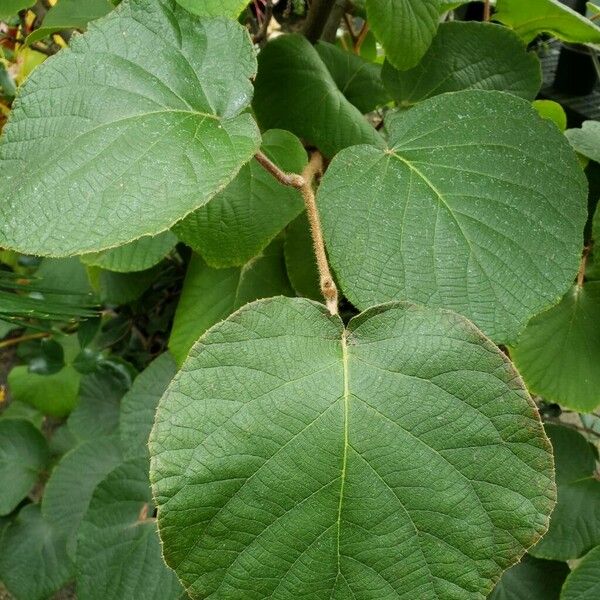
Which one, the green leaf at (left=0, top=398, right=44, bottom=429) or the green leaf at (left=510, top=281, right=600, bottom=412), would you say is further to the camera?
the green leaf at (left=0, top=398, right=44, bottom=429)

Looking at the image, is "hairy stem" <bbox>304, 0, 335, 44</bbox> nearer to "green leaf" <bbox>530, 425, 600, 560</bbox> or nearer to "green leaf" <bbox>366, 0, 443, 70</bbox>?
"green leaf" <bbox>366, 0, 443, 70</bbox>

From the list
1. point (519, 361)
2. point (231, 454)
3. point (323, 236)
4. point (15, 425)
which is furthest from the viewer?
point (15, 425)

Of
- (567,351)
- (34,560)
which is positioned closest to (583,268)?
(567,351)

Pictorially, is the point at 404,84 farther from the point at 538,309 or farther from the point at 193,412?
the point at 193,412

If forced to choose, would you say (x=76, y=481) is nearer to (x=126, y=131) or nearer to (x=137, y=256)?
(x=137, y=256)

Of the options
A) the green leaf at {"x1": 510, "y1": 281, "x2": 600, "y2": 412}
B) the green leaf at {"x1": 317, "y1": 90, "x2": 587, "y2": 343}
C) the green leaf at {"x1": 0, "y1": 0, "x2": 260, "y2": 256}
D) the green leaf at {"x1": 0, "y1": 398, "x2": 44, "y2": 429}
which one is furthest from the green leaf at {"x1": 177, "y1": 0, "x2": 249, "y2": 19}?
the green leaf at {"x1": 0, "y1": 398, "x2": 44, "y2": 429}

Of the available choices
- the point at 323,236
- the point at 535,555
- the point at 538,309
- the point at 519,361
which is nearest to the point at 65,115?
the point at 323,236
